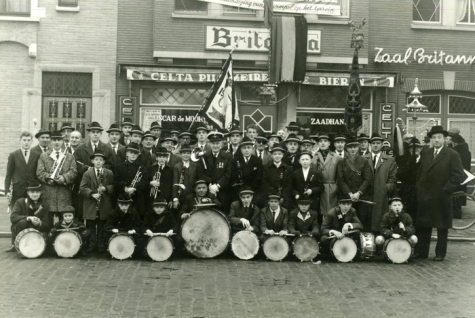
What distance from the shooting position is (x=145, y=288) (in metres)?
8.58

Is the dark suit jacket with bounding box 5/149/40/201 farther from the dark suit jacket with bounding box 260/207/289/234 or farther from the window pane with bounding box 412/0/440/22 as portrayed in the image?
the window pane with bounding box 412/0/440/22

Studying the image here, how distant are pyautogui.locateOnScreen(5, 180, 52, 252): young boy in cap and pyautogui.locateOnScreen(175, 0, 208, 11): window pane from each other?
27.7 feet

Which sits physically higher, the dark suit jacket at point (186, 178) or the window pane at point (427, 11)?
the window pane at point (427, 11)

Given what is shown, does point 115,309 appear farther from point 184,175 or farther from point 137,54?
point 137,54

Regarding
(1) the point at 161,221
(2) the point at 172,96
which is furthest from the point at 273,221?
(2) the point at 172,96

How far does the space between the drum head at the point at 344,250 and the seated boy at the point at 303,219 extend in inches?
17.6

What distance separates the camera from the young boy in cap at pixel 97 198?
11172 mm

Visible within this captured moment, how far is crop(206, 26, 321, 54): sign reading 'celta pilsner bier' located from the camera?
18031mm

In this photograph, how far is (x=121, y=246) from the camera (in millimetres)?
10516

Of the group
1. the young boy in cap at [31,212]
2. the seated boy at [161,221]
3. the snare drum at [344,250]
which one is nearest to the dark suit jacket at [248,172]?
the seated boy at [161,221]

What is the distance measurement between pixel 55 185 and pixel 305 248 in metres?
4.07

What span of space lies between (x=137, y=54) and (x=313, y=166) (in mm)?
8115

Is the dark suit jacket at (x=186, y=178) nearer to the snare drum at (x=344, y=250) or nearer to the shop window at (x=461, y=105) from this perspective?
the snare drum at (x=344, y=250)

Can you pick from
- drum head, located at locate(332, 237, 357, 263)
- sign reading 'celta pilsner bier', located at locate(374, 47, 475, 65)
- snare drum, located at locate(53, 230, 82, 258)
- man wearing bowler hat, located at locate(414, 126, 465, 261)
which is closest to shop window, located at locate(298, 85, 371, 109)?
sign reading 'celta pilsner bier', located at locate(374, 47, 475, 65)
